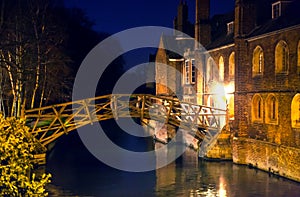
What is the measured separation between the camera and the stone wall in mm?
22109

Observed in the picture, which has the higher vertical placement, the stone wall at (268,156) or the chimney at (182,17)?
the chimney at (182,17)

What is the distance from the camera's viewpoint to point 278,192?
67.2 ft

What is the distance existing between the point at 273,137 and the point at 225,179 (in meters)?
3.17

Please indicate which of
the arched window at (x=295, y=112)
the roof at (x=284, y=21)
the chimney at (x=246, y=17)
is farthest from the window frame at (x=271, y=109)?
the chimney at (x=246, y=17)

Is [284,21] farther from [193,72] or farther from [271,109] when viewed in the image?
[193,72]

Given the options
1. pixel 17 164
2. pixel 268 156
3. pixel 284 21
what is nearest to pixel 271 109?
pixel 268 156

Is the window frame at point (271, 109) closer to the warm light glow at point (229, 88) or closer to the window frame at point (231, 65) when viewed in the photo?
the warm light glow at point (229, 88)

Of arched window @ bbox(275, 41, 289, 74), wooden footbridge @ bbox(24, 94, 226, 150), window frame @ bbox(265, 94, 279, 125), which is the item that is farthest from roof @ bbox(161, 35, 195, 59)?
arched window @ bbox(275, 41, 289, 74)

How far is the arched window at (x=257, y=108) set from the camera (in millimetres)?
26192

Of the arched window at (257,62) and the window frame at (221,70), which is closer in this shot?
the arched window at (257,62)

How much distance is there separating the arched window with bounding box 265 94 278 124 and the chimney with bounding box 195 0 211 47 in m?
12.1

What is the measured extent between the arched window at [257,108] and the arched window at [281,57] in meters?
2.51

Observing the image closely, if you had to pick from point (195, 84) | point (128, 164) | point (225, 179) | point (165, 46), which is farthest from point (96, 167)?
point (165, 46)

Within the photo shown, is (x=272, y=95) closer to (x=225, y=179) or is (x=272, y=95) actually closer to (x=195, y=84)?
(x=225, y=179)
